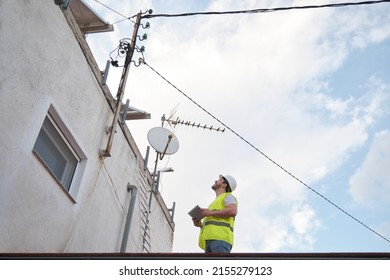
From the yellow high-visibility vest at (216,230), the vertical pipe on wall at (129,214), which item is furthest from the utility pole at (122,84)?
the yellow high-visibility vest at (216,230)

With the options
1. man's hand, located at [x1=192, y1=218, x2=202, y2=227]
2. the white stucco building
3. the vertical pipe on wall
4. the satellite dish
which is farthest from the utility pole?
man's hand, located at [x1=192, y1=218, x2=202, y2=227]

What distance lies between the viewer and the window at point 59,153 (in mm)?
5082

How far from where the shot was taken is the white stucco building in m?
4.23

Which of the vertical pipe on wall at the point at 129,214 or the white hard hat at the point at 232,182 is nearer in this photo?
the white hard hat at the point at 232,182

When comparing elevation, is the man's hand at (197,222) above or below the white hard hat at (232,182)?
below

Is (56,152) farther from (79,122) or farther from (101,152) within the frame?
(101,152)

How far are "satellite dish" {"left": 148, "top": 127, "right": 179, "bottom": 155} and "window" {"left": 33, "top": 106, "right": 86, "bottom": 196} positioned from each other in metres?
2.69

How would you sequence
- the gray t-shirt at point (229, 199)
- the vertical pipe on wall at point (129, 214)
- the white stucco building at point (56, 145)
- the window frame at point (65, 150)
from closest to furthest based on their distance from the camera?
1. the white stucco building at point (56, 145)
2. the gray t-shirt at point (229, 199)
3. the window frame at point (65, 150)
4. the vertical pipe on wall at point (129, 214)

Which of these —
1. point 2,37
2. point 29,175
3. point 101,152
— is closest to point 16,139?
point 29,175

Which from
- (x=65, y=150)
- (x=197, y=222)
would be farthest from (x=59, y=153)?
(x=197, y=222)

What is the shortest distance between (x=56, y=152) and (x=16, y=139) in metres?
1.16

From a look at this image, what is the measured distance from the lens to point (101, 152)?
624cm

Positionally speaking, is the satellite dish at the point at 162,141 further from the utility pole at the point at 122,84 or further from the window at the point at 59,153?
the window at the point at 59,153

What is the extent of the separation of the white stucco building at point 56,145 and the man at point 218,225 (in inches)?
68.2
